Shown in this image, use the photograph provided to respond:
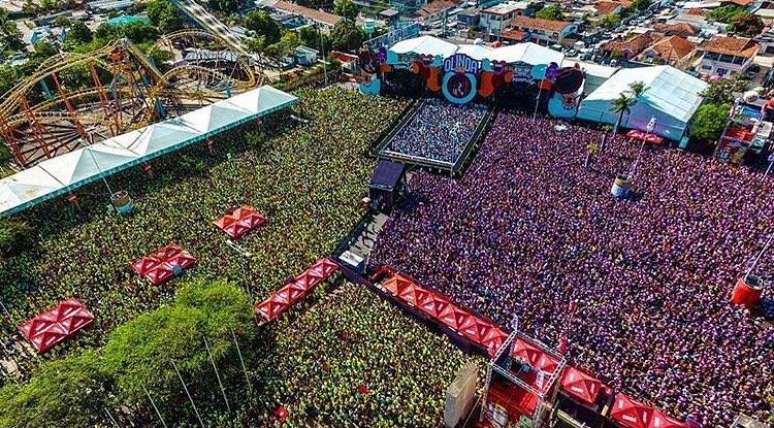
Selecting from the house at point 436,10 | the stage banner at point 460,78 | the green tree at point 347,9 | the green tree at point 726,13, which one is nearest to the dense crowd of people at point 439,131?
the stage banner at point 460,78

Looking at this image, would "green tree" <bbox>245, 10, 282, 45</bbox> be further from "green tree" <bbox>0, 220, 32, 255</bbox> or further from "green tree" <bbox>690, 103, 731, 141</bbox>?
"green tree" <bbox>690, 103, 731, 141</bbox>

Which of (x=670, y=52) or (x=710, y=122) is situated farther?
(x=670, y=52)

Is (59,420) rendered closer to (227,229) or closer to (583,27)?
(227,229)

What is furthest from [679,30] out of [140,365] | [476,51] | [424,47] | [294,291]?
[140,365]

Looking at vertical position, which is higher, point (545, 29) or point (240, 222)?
point (545, 29)

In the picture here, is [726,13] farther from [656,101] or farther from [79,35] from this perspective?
[79,35]

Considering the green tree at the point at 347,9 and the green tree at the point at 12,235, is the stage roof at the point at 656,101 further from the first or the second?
the green tree at the point at 347,9

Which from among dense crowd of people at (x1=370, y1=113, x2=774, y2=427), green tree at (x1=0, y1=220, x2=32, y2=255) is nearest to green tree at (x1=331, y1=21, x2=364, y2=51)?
dense crowd of people at (x1=370, y1=113, x2=774, y2=427)

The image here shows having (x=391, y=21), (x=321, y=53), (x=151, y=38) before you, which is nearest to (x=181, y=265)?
(x=321, y=53)
